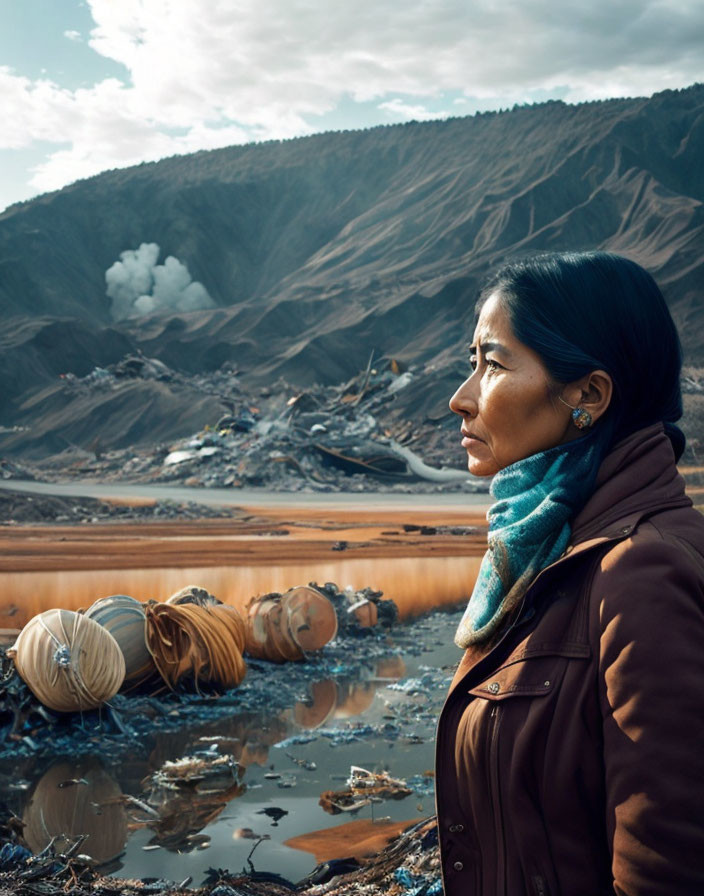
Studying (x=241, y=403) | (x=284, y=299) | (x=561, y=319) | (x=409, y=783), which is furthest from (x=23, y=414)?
(x=561, y=319)

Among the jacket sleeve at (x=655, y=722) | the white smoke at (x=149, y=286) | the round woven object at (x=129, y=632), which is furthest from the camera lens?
the white smoke at (x=149, y=286)

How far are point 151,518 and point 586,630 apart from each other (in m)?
12.6

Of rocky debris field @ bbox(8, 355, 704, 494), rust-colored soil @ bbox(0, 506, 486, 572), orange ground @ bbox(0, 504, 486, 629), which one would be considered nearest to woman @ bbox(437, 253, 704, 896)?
orange ground @ bbox(0, 504, 486, 629)

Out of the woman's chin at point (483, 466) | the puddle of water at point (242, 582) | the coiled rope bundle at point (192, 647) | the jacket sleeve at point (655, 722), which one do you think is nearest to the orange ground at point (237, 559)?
the puddle of water at point (242, 582)

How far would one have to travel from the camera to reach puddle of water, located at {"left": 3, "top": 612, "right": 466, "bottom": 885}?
334 cm

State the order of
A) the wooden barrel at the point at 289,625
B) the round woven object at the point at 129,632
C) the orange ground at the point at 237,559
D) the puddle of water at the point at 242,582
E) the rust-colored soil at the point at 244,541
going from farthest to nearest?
the rust-colored soil at the point at 244,541 < the orange ground at the point at 237,559 < the puddle of water at the point at 242,582 < the wooden barrel at the point at 289,625 < the round woven object at the point at 129,632

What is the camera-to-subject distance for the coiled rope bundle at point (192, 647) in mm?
4938

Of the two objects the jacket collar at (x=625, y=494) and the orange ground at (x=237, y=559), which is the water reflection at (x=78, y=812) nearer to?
the jacket collar at (x=625, y=494)

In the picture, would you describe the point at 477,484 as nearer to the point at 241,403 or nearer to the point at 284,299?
the point at 241,403

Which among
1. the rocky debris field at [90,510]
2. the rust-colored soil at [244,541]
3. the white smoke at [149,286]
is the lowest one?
the rust-colored soil at [244,541]

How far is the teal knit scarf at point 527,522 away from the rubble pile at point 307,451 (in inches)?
594

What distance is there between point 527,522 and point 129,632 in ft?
14.3

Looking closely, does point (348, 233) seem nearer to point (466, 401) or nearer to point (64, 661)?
point (64, 661)

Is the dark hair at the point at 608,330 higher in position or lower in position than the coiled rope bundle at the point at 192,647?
higher
